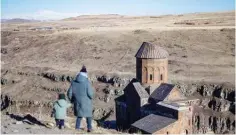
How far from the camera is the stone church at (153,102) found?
27219 millimetres

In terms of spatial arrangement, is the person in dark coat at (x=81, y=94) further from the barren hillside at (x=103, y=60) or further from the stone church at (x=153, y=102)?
the barren hillside at (x=103, y=60)

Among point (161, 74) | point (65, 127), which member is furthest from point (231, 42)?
point (65, 127)

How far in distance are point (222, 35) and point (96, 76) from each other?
27649 millimetres

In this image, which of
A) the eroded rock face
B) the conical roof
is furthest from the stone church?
the eroded rock face

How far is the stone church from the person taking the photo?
27.2 metres

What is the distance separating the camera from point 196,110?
3747 cm

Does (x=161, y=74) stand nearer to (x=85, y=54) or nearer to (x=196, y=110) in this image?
(x=196, y=110)

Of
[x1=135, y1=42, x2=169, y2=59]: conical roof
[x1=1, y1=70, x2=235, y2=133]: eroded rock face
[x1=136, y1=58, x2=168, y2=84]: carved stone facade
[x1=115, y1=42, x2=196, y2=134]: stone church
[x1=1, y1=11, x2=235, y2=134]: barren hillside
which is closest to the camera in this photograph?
[x1=115, y1=42, x2=196, y2=134]: stone church

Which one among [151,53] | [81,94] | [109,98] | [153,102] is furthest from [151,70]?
[81,94]

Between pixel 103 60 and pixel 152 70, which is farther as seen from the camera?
pixel 103 60

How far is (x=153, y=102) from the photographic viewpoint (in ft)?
99.6

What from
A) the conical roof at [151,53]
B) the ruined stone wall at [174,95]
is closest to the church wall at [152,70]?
the conical roof at [151,53]

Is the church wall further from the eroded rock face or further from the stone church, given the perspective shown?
the eroded rock face

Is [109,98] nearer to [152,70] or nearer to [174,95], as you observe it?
[152,70]
